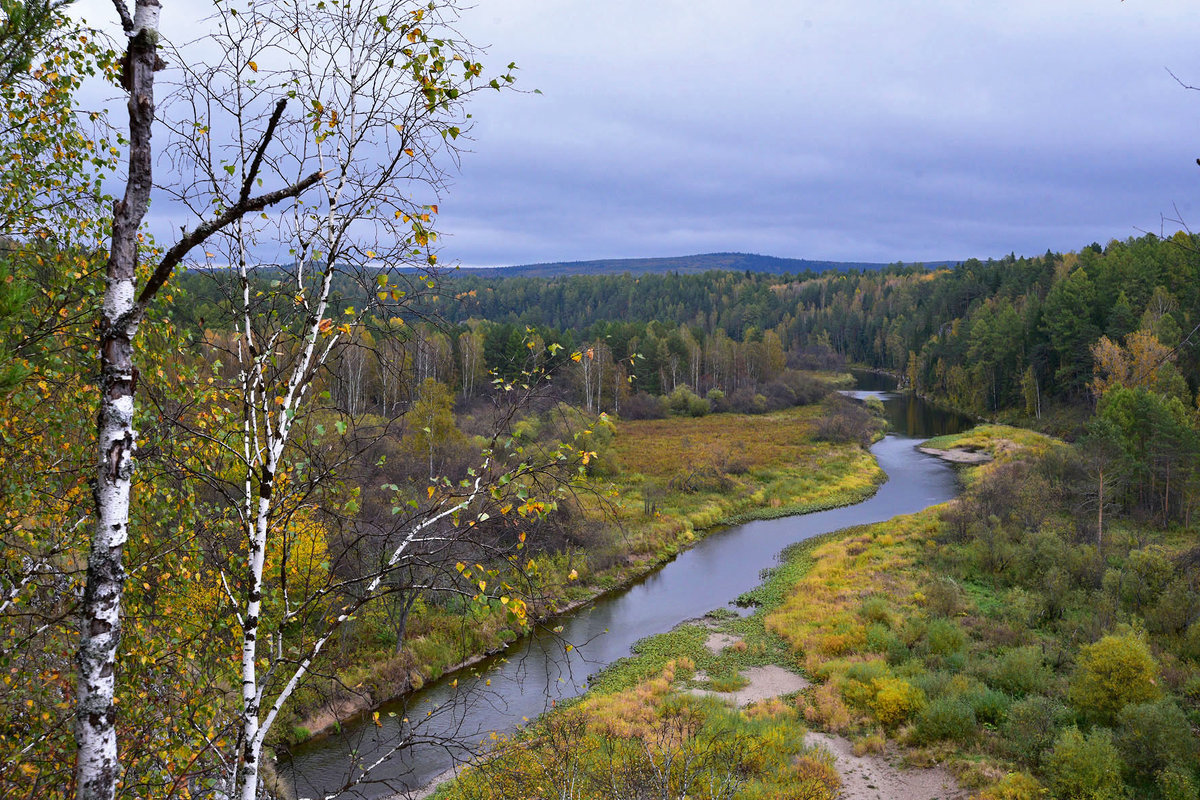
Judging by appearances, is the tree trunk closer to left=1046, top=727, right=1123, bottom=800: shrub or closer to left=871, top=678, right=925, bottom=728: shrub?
left=1046, top=727, right=1123, bottom=800: shrub

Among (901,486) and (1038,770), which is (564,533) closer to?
(1038,770)

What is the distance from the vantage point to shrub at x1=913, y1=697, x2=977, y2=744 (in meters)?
14.6

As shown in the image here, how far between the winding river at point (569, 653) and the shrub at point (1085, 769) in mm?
8486

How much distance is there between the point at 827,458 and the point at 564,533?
84.2ft

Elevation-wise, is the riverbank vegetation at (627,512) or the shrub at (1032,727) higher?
the shrub at (1032,727)

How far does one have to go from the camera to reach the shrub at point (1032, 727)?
44.0 feet

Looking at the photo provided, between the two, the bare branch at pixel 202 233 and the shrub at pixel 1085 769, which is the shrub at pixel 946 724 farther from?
the bare branch at pixel 202 233

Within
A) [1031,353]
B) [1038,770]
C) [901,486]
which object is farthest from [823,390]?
[1038,770]

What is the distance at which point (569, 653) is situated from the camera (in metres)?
16.3

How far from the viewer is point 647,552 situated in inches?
1150

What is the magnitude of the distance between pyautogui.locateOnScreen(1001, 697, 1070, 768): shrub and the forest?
0.08 metres

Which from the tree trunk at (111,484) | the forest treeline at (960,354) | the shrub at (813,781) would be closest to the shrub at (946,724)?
the shrub at (813,781)

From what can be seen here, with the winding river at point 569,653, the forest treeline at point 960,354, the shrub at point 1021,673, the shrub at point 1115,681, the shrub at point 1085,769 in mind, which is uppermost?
the forest treeline at point 960,354

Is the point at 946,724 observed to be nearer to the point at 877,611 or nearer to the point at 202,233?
the point at 877,611
